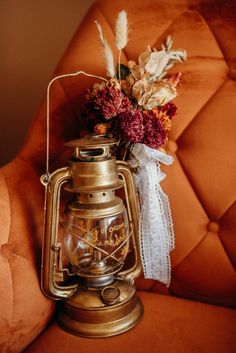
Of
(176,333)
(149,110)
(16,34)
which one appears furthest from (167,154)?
(16,34)

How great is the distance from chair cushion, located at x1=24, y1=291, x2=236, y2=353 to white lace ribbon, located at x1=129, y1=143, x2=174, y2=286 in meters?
0.10

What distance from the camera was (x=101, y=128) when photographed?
87cm

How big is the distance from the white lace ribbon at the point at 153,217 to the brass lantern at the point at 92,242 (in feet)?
0.10

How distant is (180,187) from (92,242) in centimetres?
26

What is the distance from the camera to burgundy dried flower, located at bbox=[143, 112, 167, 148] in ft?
2.75

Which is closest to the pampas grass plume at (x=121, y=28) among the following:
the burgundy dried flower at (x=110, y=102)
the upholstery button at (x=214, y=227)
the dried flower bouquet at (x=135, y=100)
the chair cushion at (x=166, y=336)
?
the dried flower bouquet at (x=135, y=100)

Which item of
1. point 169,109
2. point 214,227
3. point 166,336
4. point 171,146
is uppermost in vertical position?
point 169,109

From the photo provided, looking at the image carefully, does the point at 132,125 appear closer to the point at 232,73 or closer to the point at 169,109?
the point at 169,109

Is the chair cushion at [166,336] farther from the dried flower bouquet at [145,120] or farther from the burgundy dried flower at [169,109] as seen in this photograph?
the burgundy dried flower at [169,109]

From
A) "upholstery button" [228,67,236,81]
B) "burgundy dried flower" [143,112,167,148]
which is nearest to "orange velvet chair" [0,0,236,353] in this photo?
"upholstery button" [228,67,236,81]

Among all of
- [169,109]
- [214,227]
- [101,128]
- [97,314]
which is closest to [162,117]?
[169,109]

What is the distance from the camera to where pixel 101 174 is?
80 cm

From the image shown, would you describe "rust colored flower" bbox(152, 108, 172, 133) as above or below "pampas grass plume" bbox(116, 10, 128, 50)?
below

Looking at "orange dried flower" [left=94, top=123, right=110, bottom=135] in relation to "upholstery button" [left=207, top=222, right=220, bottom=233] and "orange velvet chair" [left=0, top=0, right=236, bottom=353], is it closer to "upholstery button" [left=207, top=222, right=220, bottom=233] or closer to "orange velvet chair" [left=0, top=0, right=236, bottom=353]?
"orange velvet chair" [left=0, top=0, right=236, bottom=353]
